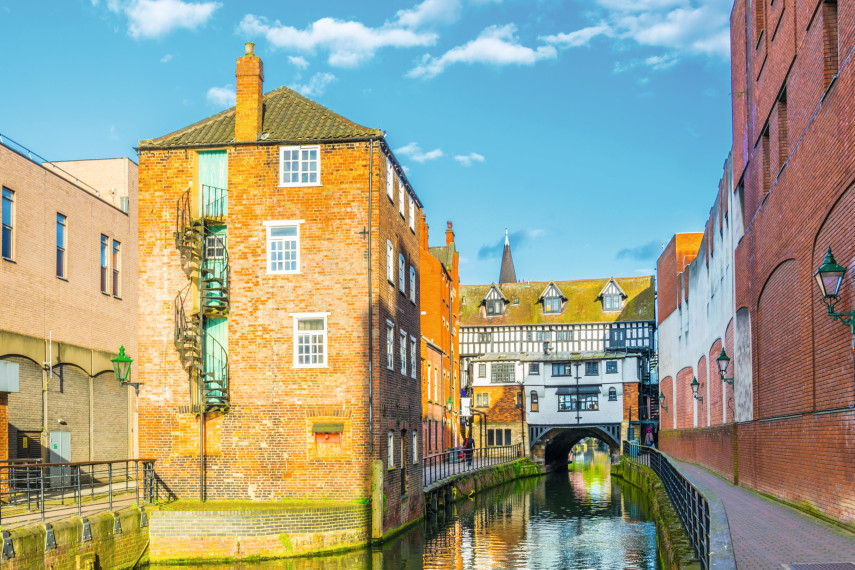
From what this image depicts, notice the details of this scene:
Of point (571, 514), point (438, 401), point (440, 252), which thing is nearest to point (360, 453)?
point (571, 514)

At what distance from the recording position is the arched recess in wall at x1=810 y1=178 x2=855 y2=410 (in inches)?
511

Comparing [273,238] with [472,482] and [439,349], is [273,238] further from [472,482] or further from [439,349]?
[439,349]

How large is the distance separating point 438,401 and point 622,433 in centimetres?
1733

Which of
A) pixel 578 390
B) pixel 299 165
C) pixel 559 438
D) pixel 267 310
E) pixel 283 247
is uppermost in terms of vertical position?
pixel 299 165

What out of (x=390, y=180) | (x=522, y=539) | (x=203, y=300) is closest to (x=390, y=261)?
(x=390, y=180)

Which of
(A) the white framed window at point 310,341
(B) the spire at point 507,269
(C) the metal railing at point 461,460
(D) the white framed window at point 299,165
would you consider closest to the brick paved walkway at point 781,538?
(A) the white framed window at point 310,341

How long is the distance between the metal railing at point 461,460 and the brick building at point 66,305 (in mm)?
11052

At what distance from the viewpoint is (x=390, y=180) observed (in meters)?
23.3

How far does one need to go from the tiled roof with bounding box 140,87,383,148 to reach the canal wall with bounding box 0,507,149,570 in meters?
9.29

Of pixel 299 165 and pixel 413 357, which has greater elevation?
pixel 299 165

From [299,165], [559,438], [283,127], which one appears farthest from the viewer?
[559,438]

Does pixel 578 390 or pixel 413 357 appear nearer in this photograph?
pixel 413 357

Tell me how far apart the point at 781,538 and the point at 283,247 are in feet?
44.1

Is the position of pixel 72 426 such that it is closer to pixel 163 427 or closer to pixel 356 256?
pixel 163 427
